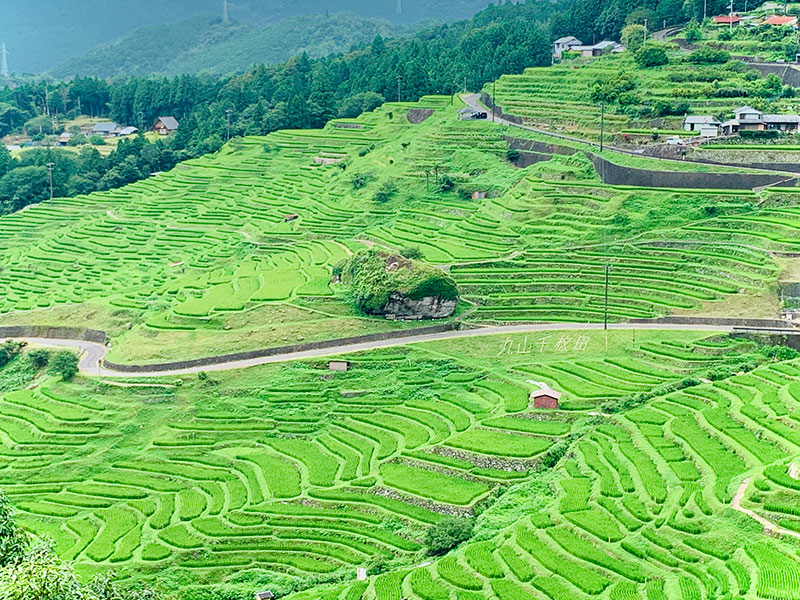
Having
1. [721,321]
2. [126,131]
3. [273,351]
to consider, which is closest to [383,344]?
[273,351]

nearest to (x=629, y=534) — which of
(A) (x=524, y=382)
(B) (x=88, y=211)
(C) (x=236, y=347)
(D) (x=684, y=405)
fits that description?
(D) (x=684, y=405)

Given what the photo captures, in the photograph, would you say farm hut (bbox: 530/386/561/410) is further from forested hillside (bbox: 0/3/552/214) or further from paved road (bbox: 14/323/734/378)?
forested hillside (bbox: 0/3/552/214)

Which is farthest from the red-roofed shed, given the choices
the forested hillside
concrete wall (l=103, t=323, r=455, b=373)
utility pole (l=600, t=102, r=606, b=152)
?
concrete wall (l=103, t=323, r=455, b=373)

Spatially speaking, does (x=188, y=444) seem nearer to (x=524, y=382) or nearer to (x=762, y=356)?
(x=524, y=382)

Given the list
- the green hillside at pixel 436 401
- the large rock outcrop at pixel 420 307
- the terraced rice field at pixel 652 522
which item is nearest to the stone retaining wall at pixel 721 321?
the green hillside at pixel 436 401

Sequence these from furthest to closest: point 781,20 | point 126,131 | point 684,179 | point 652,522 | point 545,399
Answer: point 126,131 → point 781,20 → point 684,179 → point 545,399 → point 652,522

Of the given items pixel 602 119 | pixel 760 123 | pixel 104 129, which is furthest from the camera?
pixel 104 129

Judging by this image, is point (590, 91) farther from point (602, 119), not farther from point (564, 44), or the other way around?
point (564, 44)
